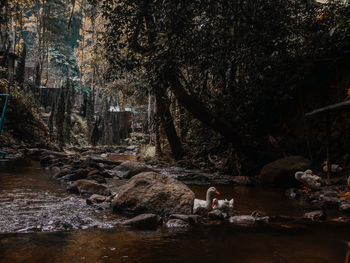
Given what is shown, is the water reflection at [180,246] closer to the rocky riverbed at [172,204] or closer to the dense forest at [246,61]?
the rocky riverbed at [172,204]

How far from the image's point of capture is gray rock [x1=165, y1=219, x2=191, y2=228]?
13.5 ft

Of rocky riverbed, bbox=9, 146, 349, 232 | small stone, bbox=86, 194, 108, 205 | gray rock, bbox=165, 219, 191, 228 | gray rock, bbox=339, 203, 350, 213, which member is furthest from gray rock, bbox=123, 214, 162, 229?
gray rock, bbox=339, 203, 350, 213

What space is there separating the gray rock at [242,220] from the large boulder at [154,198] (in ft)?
2.16

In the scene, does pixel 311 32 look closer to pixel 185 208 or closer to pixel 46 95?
pixel 185 208

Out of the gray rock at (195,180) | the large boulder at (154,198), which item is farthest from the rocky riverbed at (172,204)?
the gray rock at (195,180)

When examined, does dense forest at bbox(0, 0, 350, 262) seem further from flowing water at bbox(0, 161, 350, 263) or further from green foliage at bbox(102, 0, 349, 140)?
flowing water at bbox(0, 161, 350, 263)

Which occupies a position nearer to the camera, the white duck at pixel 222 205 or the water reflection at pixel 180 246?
the water reflection at pixel 180 246

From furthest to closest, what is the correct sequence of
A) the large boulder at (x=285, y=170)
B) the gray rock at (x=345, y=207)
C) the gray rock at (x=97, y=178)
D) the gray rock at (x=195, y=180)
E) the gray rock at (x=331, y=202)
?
the gray rock at (x=195, y=180)
the gray rock at (x=97, y=178)
the large boulder at (x=285, y=170)
the gray rock at (x=331, y=202)
the gray rock at (x=345, y=207)

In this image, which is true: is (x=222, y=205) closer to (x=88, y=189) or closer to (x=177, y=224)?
(x=177, y=224)

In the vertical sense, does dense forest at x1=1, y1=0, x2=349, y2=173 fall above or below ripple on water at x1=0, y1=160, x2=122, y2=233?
above

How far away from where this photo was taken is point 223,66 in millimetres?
8180

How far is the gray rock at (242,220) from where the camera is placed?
4.36 metres

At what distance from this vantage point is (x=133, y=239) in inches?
139

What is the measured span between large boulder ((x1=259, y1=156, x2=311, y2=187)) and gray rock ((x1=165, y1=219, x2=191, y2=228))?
4174 mm
